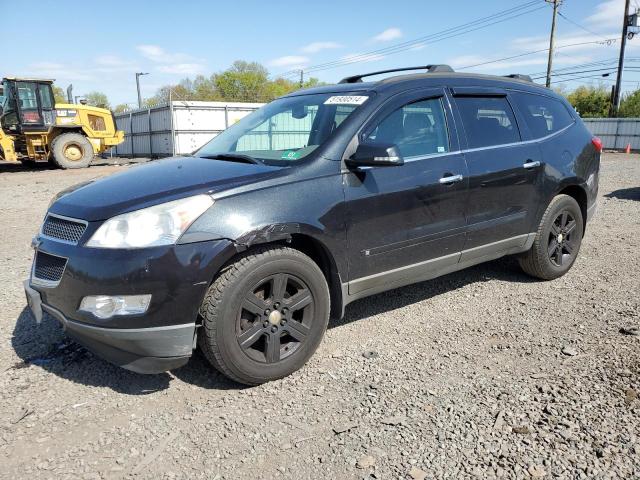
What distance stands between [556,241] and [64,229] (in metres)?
4.19

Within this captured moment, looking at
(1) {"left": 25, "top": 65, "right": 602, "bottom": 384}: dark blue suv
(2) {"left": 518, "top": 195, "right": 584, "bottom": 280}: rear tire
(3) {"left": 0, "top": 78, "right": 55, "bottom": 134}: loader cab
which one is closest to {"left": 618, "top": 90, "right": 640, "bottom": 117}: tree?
(3) {"left": 0, "top": 78, "right": 55, "bottom": 134}: loader cab

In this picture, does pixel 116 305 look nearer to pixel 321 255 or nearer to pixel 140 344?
pixel 140 344

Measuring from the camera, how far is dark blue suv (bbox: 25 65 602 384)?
263cm

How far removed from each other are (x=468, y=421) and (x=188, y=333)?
1.56 m

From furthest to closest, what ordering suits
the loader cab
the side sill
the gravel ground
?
the loader cab, the side sill, the gravel ground

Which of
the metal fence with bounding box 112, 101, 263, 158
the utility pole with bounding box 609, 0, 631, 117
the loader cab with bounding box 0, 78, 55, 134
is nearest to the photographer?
the loader cab with bounding box 0, 78, 55, 134

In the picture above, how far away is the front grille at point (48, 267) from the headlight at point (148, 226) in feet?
0.96

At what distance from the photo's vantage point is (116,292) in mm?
2580

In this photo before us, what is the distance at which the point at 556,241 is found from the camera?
187 inches

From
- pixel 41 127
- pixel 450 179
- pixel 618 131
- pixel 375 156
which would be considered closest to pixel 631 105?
pixel 618 131

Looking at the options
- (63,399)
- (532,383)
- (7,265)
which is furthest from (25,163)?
(532,383)

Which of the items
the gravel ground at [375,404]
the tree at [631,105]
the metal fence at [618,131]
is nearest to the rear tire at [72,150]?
the gravel ground at [375,404]

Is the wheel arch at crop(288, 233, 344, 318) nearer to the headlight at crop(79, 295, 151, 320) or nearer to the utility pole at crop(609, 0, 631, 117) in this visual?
the headlight at crop(79, 295, 151, 320)

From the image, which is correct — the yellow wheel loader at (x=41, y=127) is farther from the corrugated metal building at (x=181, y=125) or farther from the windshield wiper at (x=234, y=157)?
the windshield wiper at (x=234, y=157)
